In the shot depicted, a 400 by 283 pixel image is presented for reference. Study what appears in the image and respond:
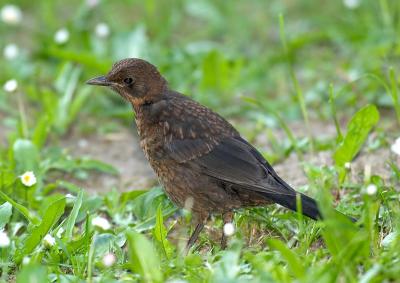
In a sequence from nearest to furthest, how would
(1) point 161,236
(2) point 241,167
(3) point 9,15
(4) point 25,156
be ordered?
(1) point 161,236
(2) point 241,167
(4) point 25,156
(3) point 9,15

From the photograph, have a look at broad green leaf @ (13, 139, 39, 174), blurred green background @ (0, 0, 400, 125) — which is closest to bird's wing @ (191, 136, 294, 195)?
broad green leaf @ (13, 139, 39, 174)

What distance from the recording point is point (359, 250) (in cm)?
419

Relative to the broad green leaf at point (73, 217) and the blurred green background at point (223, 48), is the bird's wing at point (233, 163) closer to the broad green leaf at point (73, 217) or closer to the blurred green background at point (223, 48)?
the broad green leaf at point (73, 217)

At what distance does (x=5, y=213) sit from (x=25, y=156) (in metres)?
1.28

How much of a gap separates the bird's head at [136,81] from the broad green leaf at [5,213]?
128 centimetres

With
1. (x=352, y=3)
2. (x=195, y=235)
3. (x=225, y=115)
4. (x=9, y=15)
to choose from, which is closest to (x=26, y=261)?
(x=195, y=235)

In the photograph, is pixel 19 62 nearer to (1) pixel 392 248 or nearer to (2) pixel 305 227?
(2) pixel 305 227

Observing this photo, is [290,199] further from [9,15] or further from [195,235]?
[9,15]

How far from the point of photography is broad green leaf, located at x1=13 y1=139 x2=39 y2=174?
6316mm

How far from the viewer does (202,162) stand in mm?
5473

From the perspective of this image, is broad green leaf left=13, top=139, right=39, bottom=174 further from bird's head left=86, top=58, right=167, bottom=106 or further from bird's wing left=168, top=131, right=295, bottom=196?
bird's wing left=168, top=131, right=295, bottom=196

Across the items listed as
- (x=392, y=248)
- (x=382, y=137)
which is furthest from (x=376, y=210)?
(x=382, y=137)

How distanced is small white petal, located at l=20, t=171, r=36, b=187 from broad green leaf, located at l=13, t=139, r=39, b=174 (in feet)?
1.51

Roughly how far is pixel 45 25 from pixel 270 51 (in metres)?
2.78
